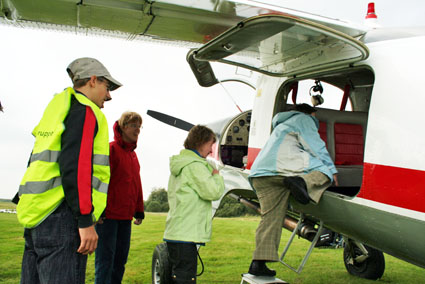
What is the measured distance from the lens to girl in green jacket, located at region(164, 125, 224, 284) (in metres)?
3.27

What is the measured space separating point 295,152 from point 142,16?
242 centimetres

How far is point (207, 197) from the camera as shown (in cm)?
325

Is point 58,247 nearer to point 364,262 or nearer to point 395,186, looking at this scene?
point 395,186

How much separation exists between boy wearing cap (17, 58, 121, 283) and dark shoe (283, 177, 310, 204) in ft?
6.06

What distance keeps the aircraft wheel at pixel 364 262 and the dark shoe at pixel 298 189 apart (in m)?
2.86

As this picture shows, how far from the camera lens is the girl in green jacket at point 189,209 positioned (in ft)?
10.7

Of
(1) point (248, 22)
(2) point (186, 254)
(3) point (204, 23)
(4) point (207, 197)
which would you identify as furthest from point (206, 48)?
(2) point (186, 254)

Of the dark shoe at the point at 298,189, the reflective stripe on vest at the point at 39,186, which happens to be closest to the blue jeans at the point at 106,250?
the reflective stripe on vest at the point at 39,186

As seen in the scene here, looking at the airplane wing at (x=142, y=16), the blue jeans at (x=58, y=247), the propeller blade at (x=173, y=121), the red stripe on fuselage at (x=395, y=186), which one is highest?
the airplane wing at (x=142, y=16)

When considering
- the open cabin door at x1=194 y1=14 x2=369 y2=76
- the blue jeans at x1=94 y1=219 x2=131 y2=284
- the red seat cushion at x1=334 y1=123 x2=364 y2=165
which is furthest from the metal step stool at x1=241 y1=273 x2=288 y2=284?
the open cabin door at x1=194 y1=14 x2=369 y2=76

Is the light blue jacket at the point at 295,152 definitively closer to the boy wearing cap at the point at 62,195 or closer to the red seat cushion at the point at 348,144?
the red seat cushion at the point at 348,144

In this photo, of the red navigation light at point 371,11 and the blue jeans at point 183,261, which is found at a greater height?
the red navigation light at point 371,11

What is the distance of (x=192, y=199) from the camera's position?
3289 mm

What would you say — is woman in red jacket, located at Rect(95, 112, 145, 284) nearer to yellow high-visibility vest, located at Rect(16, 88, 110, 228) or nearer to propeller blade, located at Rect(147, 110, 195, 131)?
yellow high-visibility vest, located at Rect(16, 88, 110, 228)
